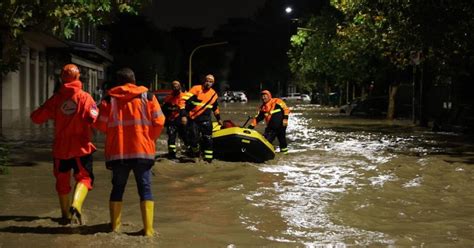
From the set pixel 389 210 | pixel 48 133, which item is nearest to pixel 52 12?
pixel 389 210

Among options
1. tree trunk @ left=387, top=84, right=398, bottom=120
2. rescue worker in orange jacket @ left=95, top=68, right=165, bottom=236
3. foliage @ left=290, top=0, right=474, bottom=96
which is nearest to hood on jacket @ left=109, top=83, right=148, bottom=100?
rescue worker in orange jacket @ left=95, top=68, right=165, bottom=236

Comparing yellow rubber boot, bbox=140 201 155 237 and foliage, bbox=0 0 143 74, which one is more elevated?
foliage, bbox=0 0 143 74

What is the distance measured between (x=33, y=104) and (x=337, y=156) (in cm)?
2485

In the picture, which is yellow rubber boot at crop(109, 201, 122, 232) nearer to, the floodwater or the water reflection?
the floodwater

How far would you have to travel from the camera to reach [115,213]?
20.7ft

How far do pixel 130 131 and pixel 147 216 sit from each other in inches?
33.5

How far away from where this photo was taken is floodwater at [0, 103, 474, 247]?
638cm

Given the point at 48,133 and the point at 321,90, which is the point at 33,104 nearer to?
the point at 48,133

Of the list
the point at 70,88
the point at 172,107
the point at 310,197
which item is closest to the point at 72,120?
the point at 70,88

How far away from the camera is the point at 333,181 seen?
34.7ft

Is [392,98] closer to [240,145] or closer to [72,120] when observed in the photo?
[240,145]

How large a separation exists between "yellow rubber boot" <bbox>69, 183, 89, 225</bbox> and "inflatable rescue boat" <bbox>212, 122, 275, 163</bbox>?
20.2 ft

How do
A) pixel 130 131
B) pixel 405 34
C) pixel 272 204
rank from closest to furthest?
pixel 130 131 < pixel 272 204 < pixel 405 34

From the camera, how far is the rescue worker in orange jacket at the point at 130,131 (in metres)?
6.12
